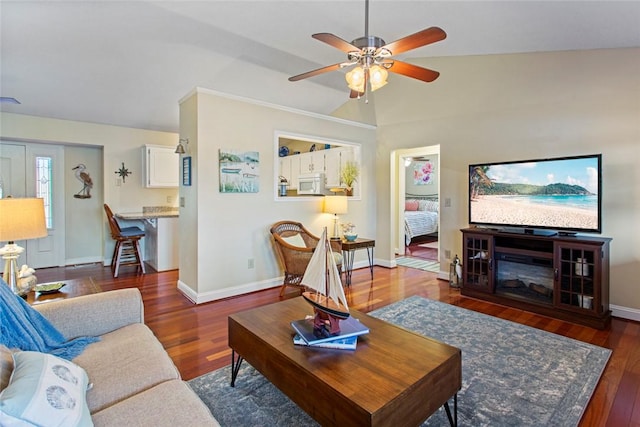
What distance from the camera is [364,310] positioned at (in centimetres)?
351

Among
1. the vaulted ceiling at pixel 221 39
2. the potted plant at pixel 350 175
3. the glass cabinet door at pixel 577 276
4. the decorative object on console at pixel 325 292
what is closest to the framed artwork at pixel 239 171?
the vaulted ceiling at pixel 221 39

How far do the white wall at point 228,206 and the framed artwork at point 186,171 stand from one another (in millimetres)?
91

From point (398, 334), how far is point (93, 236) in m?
5.87

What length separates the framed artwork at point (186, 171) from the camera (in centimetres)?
386

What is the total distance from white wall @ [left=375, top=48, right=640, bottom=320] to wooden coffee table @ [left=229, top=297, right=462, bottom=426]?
290 centimetres

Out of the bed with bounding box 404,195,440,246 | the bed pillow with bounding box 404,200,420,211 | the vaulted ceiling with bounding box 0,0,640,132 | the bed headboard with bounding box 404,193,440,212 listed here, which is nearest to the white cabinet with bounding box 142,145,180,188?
the vaulted ceiling with bounding box 0,0,640,132

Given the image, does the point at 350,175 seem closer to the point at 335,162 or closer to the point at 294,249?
the point at 335,162

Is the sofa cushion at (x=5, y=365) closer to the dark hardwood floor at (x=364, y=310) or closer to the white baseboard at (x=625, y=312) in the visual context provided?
the dark hardwood floor at (x=364, y=310)

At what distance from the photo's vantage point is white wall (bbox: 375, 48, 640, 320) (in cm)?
321

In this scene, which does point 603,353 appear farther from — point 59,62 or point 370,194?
point 59,62

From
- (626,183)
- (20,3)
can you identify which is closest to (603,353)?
(626,183)

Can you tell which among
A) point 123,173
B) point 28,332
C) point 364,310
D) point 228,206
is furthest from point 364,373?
point 123,173

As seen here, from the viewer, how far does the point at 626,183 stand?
10.5 ft

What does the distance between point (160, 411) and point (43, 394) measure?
373 mm
